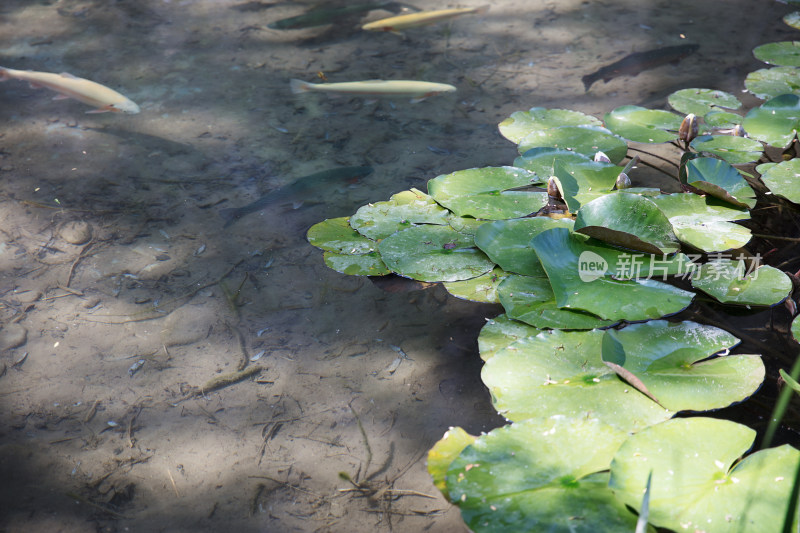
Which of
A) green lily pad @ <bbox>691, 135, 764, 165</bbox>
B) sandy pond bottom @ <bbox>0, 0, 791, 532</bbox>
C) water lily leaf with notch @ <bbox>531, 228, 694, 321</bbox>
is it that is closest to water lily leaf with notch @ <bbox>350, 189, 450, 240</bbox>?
sandy pond bottom @ <bbox>0, 0, 791, 532</bbox>

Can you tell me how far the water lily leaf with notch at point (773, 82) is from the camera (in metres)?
2.21

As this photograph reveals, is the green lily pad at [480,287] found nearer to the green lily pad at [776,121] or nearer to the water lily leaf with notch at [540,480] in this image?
the water lily leaf with notch at [540,480]

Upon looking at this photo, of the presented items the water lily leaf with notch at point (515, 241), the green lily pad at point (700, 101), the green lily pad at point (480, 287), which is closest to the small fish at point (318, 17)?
the green lily pad at point (700, 101)

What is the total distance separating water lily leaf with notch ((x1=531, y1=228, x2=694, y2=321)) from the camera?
4.44 feet

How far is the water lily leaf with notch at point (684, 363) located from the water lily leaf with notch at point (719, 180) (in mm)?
467

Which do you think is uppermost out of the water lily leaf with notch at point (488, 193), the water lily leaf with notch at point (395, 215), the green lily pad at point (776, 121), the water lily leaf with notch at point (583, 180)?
the green lily pad at point (776, 121)

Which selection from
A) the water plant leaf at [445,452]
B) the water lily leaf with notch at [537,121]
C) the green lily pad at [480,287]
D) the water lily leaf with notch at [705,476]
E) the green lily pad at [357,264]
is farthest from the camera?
the water lily leaf with notch at [537,121]

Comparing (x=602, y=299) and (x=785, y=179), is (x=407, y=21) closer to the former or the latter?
(x=785, y=179)

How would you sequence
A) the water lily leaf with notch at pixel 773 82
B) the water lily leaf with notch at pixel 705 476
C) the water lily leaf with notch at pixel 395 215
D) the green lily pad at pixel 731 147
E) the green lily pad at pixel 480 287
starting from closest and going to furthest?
the water lily leaf with notch at pixel 705 476
the green lily pad at pixel 480 287
the water lily leaf with notch at pixel 395 215
the green lily pad at pixel 731 147
the water lily leaf with notch at pixel 773 82

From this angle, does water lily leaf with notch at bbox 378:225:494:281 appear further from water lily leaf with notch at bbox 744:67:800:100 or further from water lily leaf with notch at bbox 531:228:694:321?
water lily leaf with notch at bbox 744:67:800:100

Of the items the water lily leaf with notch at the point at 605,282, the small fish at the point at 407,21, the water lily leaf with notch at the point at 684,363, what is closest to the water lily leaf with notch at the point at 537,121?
the water lily leaf with notch at the point at 605,282

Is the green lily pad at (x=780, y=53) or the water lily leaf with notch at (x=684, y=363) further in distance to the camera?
the green lily pad at (x=780, y=53)

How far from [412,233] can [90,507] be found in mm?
958

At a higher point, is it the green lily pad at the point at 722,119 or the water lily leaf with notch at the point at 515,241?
the green lily pad at the point at 722,119
